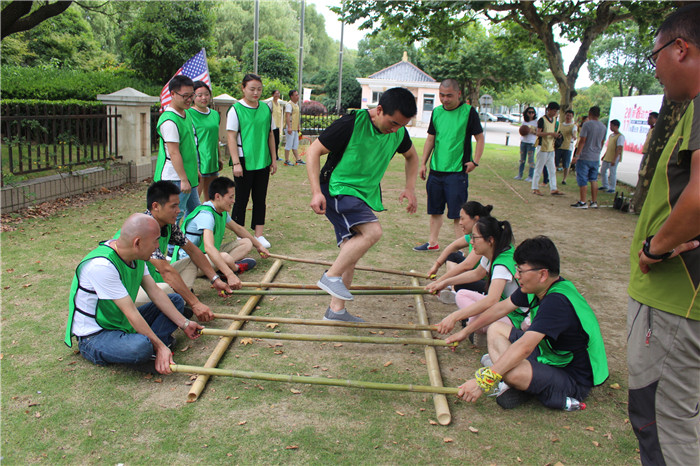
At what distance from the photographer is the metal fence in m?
7.92

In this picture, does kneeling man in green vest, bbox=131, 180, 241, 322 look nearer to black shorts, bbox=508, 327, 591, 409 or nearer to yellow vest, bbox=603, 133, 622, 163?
black shorts, bbox=508, 327, 591, 409

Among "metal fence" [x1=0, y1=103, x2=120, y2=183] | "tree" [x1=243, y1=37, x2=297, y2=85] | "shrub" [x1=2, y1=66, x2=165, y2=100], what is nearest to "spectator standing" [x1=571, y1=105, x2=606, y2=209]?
"metal fence" [x1=0, y1=103, x2=120, y2=183]

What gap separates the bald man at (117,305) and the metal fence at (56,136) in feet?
17.4

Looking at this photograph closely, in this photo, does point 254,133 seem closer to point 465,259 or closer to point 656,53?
point 465,259

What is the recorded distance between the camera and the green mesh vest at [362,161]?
4172 mm

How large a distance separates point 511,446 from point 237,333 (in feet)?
6.41

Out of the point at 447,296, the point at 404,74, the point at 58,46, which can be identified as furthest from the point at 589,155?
the point at 404,74

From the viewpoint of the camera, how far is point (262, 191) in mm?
6633

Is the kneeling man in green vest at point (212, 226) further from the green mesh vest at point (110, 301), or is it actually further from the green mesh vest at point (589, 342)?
the green mesh vest at point (589, 342)

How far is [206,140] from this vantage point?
21.4 ft

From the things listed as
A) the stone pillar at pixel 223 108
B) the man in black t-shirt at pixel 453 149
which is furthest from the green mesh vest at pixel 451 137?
the stone pillar at pixel 223 108

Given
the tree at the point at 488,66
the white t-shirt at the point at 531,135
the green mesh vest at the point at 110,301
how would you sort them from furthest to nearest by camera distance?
the tree at the point at 488,66 < the white t-shirt at the point at 531,135 < the green mesh vest at the point at 110,301

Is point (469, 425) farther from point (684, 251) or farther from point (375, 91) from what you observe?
point (375, 91)

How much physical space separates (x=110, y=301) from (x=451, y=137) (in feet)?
14.3
